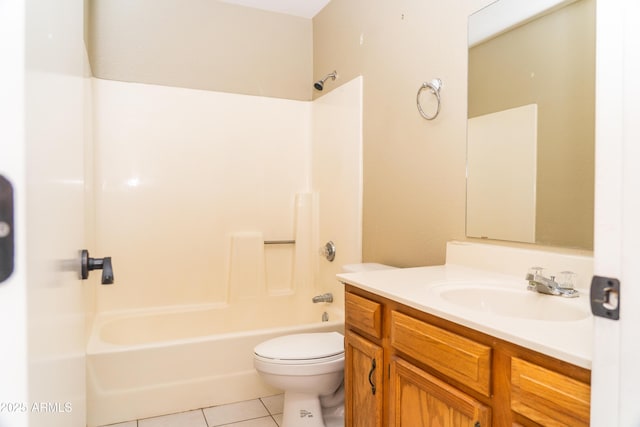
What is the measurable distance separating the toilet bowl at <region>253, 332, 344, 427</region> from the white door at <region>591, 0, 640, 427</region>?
4.34 ft

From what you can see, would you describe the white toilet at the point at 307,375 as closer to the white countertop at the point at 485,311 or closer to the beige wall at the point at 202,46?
the white countertop at the point at 485,311

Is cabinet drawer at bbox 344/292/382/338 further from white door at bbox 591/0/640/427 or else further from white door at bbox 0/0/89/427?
white door at bbox 0/0/89/427

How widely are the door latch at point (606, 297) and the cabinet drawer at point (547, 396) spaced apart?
22 cm

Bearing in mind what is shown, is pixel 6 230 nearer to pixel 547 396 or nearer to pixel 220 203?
pixel 547 396

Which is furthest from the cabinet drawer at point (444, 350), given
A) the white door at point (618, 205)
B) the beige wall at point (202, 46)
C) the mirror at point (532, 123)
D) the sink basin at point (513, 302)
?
the beige wall at point (202, 46)

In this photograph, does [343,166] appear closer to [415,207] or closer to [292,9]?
[415,207]

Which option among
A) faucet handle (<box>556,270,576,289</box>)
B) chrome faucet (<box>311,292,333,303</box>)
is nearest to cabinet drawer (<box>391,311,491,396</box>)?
faucet handle (<box>556,270,576,289</box>)

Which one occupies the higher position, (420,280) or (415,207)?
(415,207)

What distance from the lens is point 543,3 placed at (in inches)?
55.2

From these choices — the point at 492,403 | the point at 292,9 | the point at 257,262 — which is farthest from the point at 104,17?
the point at 492,403

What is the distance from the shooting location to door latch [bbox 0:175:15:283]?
0.37m

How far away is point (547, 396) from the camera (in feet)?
2.59

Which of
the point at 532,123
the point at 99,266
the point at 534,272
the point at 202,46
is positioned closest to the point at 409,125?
the point at 532,123

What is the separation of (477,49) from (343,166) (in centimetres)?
119
